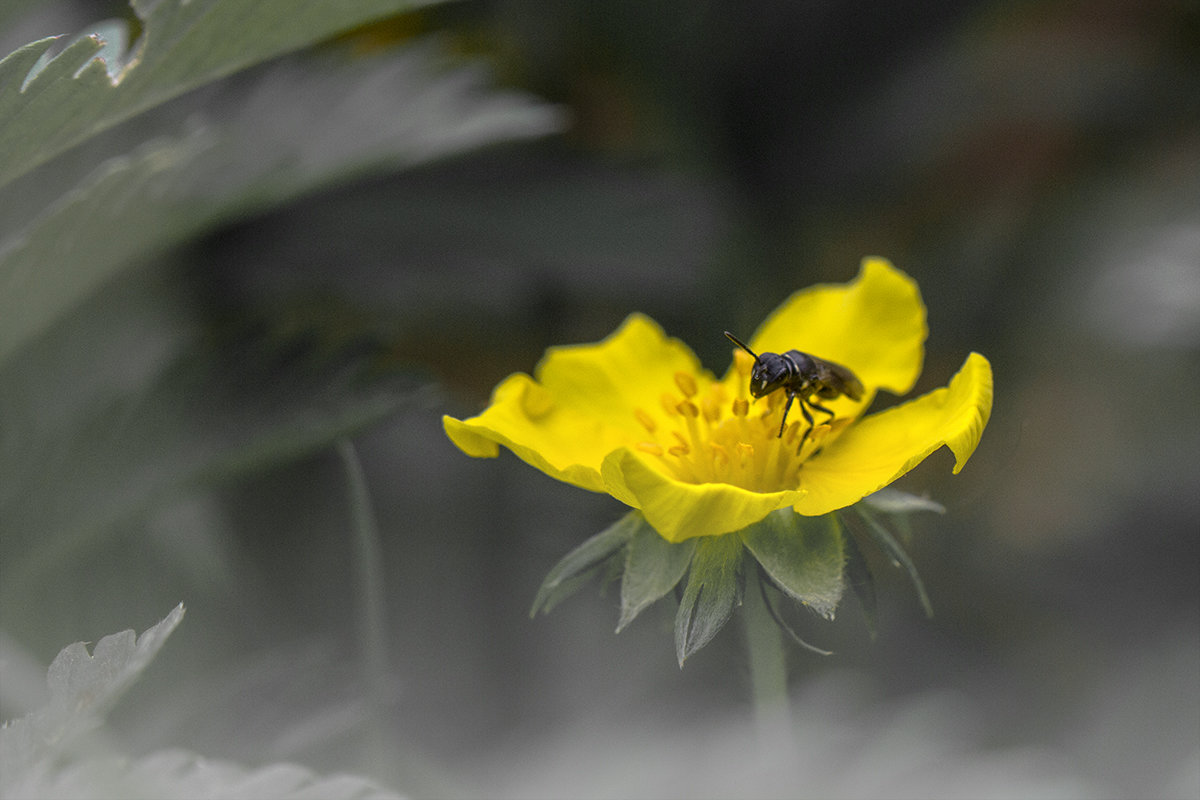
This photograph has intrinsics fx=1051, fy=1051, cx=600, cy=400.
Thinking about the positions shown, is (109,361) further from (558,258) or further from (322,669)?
(558,258)

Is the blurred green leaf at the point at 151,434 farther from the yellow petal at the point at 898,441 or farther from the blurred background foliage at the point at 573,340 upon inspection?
the yellow petal at the point at 898,441

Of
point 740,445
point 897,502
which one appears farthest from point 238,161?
point 897,502

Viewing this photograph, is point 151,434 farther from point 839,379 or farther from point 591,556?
point 839,379

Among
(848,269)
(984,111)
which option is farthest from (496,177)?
(984,111)

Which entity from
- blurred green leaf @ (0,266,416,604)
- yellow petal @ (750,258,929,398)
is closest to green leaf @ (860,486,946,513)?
yellow petal @ (750,258,929,398)

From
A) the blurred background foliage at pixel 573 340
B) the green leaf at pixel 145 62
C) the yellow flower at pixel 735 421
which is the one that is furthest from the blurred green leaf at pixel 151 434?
the green leaf at pixel 145 62

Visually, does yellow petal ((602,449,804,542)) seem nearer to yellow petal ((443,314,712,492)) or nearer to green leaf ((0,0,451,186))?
yellow petal ((443,314,712,492))
